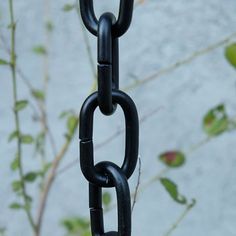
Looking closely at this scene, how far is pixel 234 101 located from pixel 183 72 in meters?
0.12

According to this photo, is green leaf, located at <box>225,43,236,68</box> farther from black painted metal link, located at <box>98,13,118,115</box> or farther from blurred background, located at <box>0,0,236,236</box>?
blurred background, located at <box>0,0,236,236</box>

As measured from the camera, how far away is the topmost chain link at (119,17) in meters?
0.30

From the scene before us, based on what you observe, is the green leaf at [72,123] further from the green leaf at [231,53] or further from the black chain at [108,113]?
the black chain at [108,113]

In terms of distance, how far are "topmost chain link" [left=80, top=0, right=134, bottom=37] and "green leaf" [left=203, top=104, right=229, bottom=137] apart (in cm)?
55

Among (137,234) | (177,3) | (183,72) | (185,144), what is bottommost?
(137,234)

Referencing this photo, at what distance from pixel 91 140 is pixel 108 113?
0.02m

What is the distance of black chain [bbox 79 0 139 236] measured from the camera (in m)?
0.29

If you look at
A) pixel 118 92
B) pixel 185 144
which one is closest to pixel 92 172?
pixel 118 92

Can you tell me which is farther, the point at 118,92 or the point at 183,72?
the point at 183,72

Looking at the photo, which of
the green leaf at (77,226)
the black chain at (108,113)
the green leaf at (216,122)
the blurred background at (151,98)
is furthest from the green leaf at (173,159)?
the black chain at (108,113)

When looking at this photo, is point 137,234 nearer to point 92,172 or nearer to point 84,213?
point 84,213

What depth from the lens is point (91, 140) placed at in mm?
309

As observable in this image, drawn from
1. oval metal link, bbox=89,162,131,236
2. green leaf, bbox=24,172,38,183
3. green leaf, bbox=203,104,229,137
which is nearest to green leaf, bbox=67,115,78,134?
green leaf, bbox=24,172,38,183

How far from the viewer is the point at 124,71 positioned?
1.16 metres
